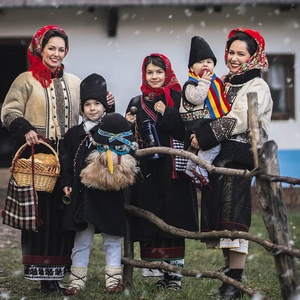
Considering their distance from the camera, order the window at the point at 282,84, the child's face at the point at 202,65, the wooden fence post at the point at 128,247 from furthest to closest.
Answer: the window at the point at 282,84 < the wooden fence post at the point at 128,247 < the child's face at the point at 202,65

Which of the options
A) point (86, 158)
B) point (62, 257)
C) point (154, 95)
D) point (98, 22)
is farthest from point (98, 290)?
point (98, 22)

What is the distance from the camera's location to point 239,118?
5.54 m

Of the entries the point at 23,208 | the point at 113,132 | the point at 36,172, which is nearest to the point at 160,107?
the point at 113,132

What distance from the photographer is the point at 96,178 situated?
538 cm

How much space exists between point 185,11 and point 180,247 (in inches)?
296

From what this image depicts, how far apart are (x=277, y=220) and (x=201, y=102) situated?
1068mm

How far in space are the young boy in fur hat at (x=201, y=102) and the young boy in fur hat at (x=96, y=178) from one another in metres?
0.43

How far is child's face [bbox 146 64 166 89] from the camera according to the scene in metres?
5.84

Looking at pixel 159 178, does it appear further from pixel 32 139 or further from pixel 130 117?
pixel 32 139

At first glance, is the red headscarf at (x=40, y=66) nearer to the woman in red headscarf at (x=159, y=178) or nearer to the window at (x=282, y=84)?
the woman in red headscarf at (x=159, y=178)

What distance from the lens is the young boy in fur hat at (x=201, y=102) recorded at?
18.3 ft

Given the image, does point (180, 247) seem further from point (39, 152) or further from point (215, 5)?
point (215, 5)

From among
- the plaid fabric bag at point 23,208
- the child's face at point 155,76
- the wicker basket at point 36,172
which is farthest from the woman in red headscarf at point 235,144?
the plaid fabric bag at point 23,208

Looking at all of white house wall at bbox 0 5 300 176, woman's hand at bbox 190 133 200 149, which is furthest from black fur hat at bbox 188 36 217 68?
white house wall at bbox 0 5 300 176
